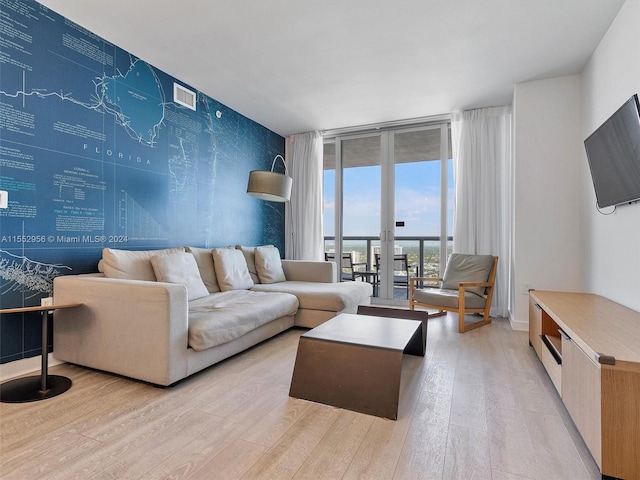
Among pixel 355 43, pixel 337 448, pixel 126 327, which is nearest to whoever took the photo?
pixel 337 448

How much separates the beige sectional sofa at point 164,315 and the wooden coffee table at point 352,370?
0.72m

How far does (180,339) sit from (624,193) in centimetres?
302

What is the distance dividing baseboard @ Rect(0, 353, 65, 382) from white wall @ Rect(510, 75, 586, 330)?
426 cm

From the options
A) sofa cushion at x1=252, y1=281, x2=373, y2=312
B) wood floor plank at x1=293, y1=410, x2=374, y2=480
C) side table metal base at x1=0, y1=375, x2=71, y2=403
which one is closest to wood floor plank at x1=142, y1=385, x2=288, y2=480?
wood floor plank at x1=293, y1=410, x2=374, y2=480

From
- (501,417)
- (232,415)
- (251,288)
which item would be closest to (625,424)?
(501,417)

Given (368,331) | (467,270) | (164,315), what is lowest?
(368,331)

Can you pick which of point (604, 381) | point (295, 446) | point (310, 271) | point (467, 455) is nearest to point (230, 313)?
point (295, 446)

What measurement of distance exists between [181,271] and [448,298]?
2.71 metres

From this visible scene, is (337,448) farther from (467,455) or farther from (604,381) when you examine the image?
(604,381)

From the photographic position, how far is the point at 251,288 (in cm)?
374

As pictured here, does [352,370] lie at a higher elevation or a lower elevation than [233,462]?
higher

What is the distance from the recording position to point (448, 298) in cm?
359

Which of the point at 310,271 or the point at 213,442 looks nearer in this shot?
the point at 213,442

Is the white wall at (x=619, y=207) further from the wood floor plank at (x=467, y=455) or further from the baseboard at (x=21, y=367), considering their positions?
the baseboard at (x=21, y=367)
